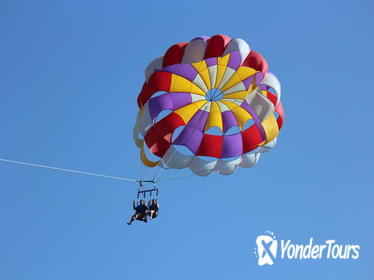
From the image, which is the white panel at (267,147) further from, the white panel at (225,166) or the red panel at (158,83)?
the red panel at (158,83)

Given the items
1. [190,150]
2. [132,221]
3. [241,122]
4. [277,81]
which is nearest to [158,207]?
[132,221]

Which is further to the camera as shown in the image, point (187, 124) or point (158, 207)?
point (187, 124)

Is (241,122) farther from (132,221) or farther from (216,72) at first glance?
(132,221)

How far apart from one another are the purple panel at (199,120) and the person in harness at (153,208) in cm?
272

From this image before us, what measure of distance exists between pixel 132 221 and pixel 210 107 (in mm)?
4350

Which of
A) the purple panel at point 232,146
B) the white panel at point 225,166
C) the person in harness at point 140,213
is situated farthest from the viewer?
the white panel at point 225,166

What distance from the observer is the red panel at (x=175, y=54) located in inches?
821

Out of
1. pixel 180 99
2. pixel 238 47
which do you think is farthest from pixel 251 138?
pixel 238 47

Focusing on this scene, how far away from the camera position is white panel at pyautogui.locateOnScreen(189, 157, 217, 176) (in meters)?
21.6

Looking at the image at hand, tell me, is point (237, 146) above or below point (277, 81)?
below

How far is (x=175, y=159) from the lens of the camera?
2138cm

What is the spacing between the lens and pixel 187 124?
21578 millimetres

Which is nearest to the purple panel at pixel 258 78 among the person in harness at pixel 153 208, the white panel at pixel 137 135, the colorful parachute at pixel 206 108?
the colorful parachute at pixel 206 108

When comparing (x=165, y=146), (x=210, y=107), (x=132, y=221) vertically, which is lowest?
(x=132, y=221)
